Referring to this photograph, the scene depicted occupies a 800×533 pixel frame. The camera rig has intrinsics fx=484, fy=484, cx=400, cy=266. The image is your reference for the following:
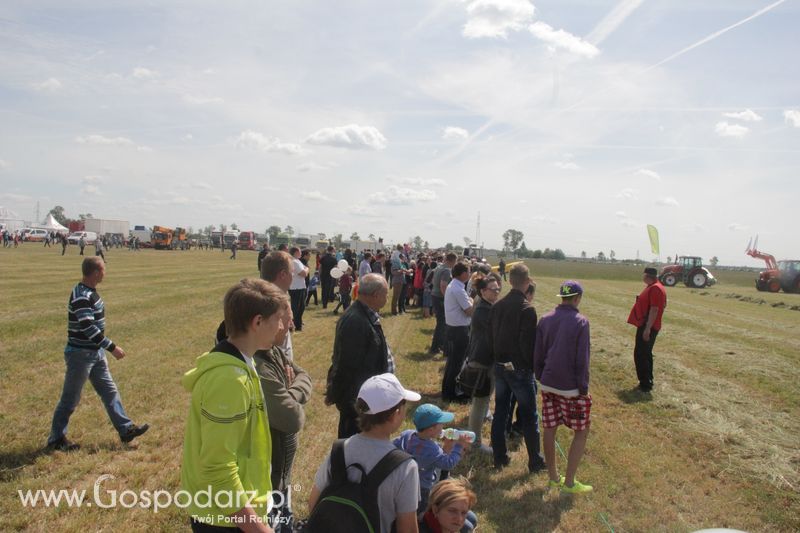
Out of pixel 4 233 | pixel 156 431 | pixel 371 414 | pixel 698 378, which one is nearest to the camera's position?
pixel 371 414

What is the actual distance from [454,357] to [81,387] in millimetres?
4749

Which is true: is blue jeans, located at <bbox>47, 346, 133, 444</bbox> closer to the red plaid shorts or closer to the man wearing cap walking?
the man wearing cap walking

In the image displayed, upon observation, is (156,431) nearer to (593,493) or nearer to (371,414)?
(371,414)

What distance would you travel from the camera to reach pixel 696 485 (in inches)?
206

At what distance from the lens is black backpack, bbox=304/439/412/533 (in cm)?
213

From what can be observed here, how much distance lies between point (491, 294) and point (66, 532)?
4.62m

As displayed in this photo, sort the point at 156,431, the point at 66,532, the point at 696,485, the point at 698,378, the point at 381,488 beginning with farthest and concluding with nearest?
the point at 698,378 → the point at 156,431 → the point at 696,485 → the point at 66,532 → the point at 381,488

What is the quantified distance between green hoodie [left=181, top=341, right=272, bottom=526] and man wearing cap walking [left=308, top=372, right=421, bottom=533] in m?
0.35

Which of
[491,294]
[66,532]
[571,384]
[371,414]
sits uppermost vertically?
[491,294]

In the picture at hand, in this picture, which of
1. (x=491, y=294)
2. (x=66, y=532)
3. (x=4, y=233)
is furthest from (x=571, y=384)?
(x=4, y=233)

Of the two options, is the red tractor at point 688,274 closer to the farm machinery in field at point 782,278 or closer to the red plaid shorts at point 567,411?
the farm machinery in field at point 782,278

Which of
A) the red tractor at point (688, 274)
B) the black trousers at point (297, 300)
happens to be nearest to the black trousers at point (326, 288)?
the black trousers at point (297, 300)

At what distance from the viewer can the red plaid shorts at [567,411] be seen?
4715 mm

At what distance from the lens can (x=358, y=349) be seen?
376 cm
